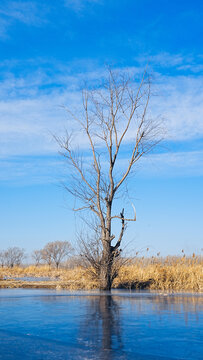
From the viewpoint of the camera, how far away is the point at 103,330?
16.0 ft

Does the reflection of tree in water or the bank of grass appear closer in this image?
the reflection of tree in water

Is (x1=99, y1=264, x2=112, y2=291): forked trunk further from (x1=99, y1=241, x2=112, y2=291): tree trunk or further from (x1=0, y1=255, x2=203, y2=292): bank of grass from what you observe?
(x1=0, y1=255, x2=203, y2=292): bank of grass

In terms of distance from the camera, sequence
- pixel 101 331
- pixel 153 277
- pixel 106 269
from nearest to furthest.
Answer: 1. pixel 101 331
2. pixel 106 269
3. pixel 153 277

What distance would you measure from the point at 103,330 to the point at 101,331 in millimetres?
72

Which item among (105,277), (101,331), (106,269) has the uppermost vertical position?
(106,269)

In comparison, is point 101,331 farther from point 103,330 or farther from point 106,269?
point 106,269

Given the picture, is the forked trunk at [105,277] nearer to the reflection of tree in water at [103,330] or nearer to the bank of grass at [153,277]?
the bank of grass at [153,277]

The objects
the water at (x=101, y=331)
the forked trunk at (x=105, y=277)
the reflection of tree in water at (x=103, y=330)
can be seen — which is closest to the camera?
the water at (x=101, y=331)

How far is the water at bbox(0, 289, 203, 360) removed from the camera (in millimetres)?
3752

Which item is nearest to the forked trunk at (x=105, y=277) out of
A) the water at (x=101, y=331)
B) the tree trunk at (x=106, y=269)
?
the tree trunk at (x=106, y=269)

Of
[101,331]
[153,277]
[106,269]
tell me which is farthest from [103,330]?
[153,277]

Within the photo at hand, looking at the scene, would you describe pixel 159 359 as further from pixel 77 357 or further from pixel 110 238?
pixel 110 238

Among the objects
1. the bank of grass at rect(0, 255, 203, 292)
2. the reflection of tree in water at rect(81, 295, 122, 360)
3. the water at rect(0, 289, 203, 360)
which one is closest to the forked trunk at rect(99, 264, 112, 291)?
the bank of grass at rect(0, 255, 203, 292)

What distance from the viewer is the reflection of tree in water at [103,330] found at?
13.0 ft
